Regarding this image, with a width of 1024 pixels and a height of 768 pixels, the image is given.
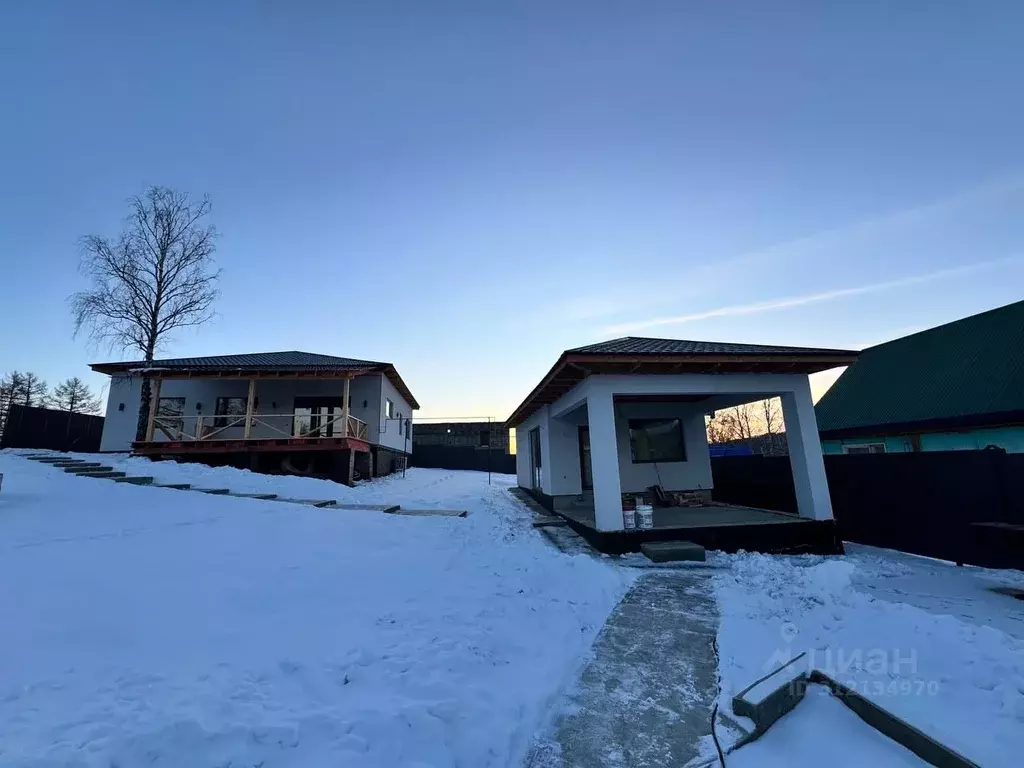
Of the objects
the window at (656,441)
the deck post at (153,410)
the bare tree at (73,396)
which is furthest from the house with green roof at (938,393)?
the bare tree at (73,396)

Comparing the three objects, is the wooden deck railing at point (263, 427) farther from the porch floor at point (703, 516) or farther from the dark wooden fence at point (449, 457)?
the dark wooden fence at point (449, 457)

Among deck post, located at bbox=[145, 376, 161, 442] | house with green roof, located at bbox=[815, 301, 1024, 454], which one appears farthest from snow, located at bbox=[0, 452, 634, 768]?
house with green roof, located at bbox=[815, 301, 1024, 454]

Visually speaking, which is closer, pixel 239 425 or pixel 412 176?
pixel 412 176

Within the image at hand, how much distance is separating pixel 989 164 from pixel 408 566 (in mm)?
14108

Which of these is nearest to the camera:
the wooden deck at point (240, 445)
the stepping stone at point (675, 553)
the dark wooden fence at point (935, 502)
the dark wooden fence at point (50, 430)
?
the dark wooden fence at point (935, 502)

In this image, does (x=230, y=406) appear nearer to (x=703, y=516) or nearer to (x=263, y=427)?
(x=263, y=427)

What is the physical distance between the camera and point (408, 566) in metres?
5.39

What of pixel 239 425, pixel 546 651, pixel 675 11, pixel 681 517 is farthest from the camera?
pixel 239 425

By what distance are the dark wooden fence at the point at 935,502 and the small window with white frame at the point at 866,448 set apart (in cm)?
617

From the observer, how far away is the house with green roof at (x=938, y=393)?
1041 cm

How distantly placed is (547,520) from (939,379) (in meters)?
13.0

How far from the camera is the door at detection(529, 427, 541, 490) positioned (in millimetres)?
14406

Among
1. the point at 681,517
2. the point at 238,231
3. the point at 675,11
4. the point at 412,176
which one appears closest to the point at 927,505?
the point at 681,517

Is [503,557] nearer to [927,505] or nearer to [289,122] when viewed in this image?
[927,505]
